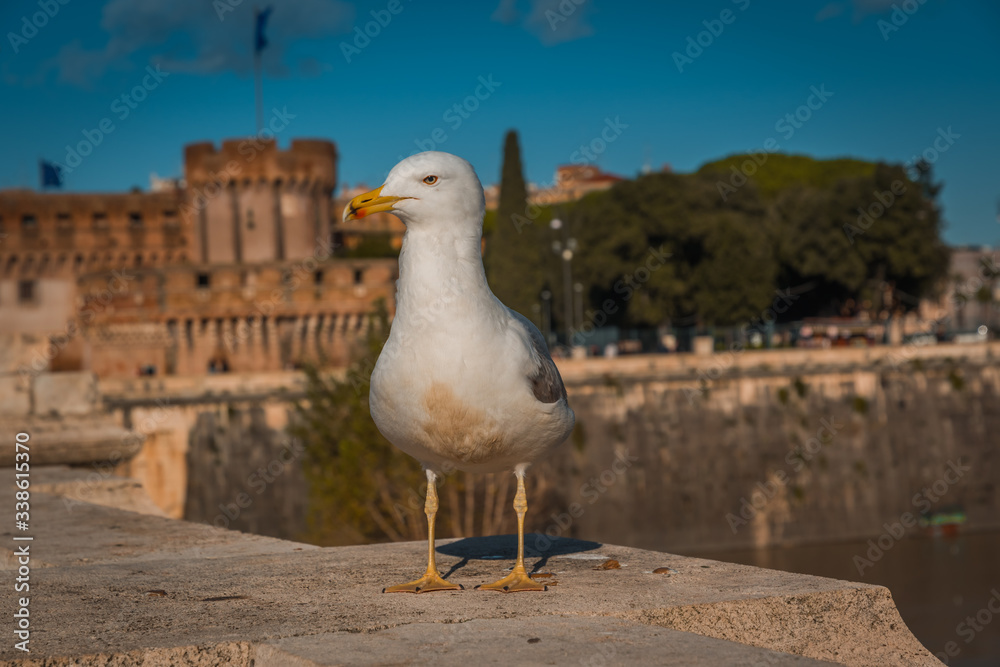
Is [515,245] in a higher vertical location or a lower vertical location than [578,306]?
higher

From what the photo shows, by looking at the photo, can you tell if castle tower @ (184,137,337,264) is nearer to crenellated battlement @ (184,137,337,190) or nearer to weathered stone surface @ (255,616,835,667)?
crenellated battlement @ (184,137,337,190)

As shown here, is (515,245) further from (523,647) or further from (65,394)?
(523,647)

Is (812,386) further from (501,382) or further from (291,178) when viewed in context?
(501,382)

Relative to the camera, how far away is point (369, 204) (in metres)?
5.12

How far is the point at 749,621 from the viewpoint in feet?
14.3

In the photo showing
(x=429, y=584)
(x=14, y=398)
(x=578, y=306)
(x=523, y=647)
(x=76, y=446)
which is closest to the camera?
(x=523, y=647)

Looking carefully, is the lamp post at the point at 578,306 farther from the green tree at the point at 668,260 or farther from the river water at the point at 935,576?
the river water at the point at 935,576

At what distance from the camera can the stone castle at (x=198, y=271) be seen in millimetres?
49688

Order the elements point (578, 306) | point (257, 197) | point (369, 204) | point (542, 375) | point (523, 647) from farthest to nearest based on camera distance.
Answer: point (257, 197) → point (578, 306) → point (542, 375) → point (369, 204) → point (523, 647)

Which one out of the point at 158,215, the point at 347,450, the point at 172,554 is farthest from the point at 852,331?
the point at 172,554

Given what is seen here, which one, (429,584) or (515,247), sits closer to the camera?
(429,584)

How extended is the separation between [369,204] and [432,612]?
1.76m

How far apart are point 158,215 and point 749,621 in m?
65.8

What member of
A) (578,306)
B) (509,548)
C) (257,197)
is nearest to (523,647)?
(509,548)
